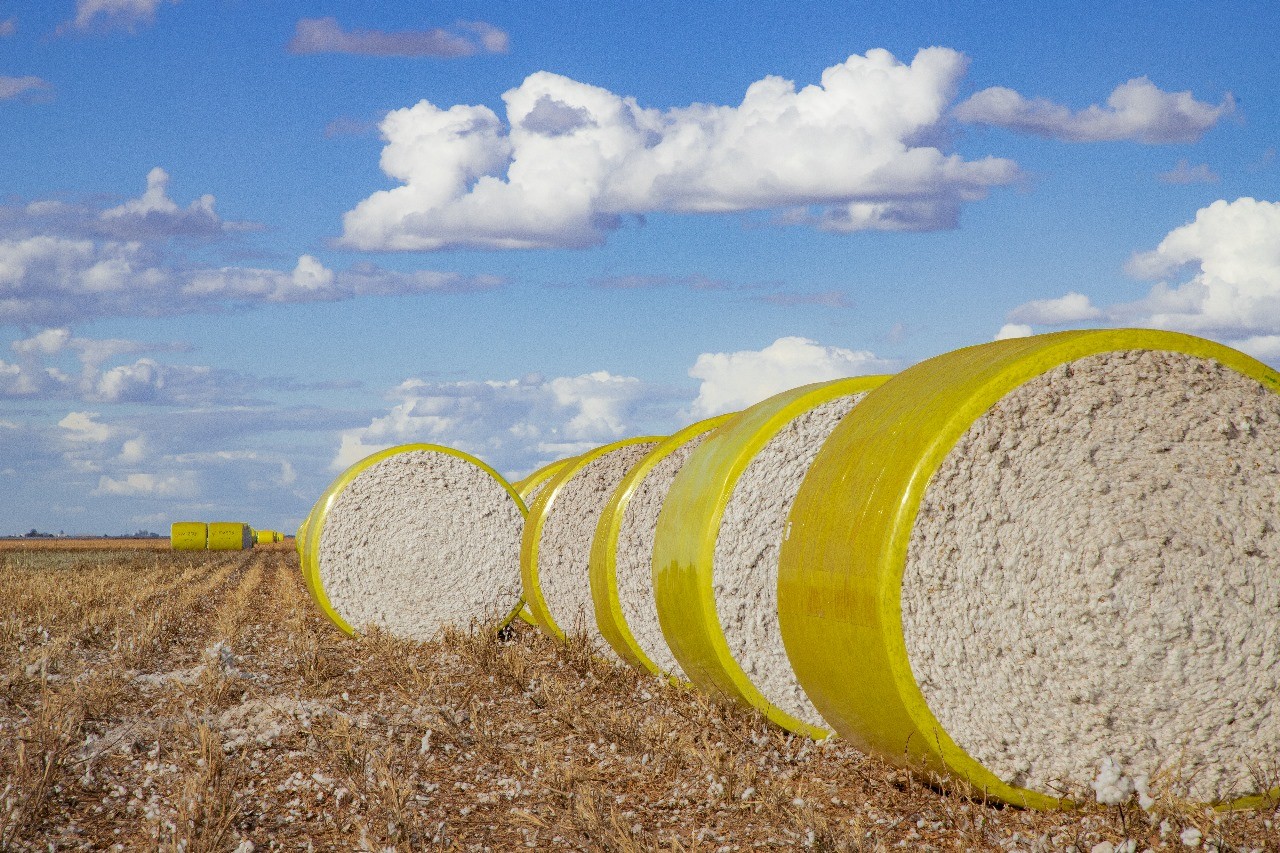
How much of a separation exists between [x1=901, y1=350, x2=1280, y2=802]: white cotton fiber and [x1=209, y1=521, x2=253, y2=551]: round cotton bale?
40521 millimetres

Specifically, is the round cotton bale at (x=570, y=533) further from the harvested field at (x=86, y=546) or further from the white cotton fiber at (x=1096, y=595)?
the harvested field at (x=86, y=546)

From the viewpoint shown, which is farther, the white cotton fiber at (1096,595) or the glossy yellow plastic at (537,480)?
the glossy yellow plastic at (537,480)

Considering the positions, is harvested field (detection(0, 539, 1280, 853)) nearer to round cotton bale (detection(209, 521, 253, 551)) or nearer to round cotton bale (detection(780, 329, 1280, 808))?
round cotton bale (detection(780, 329, 1280, 808))

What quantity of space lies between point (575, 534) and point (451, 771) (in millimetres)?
3790

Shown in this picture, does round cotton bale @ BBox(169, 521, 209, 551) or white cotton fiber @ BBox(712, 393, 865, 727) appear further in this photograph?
round cotton bale @ BBox(169, 521, 209, 551)

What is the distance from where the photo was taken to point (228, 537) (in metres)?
42.6

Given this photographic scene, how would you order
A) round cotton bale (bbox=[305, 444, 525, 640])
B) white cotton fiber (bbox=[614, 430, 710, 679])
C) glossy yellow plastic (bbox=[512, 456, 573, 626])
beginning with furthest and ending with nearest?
glossy yellow plastic (bbox=[512, 456, 573, 626]) → round cotton bale (bbox=[305, 444, 525, 640]) → white cotton fiber (bbox=[614, 430, 710, 679])

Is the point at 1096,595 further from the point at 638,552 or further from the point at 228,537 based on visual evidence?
the point at 228,537

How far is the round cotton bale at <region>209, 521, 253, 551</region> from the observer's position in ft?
138

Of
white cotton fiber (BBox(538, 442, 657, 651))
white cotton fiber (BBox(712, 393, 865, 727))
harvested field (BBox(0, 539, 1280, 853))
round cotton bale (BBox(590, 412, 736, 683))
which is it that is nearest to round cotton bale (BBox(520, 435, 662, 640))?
white cotton fiber (BBox(538, 442, 657, 651))

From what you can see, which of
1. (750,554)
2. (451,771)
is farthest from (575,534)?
(451,771)

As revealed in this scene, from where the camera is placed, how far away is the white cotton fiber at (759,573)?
5922mm

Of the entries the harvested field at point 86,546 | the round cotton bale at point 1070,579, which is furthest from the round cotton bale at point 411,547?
the harvested field at point 86,546

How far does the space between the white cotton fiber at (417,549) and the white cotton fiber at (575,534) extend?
107 cm
